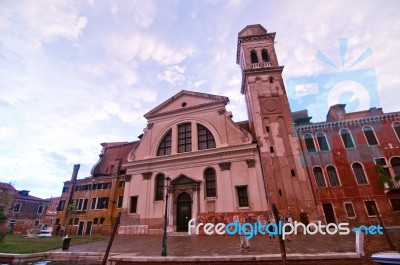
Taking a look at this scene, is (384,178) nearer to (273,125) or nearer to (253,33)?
(273,125)

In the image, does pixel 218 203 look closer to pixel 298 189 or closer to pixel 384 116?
pixel 298 189

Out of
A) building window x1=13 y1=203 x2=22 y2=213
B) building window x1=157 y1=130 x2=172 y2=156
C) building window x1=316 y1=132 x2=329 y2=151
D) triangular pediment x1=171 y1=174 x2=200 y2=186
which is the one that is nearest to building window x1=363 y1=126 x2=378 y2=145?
building window x1=316 y1=132 x2=329 y2=151

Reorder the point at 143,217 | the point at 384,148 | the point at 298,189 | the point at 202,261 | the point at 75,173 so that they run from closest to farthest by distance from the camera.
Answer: the point at 202,261
the point at 298,189
the point at 384,148
the point at 143,217
the point at 75,173

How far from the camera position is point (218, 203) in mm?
17625

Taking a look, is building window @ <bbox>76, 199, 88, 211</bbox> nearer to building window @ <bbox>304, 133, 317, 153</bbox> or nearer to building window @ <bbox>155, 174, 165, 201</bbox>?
building window @ <bbox>155, 174, 165, 201</bbox>

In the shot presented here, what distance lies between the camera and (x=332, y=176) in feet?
58.2

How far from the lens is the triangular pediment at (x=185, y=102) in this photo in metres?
22.0

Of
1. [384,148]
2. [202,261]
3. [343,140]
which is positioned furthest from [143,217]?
[384,148]

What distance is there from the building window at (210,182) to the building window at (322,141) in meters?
10.3

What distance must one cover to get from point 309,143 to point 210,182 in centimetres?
1009

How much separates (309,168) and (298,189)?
2.87m

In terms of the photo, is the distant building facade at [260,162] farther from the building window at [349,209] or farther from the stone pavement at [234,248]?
the stone pavement at [234,248]

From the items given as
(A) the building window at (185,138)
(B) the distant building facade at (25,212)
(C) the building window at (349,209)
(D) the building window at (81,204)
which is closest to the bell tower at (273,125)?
(C) the building window at (349,209)

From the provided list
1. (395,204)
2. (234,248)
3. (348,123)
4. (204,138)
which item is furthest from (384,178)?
(204,138)
